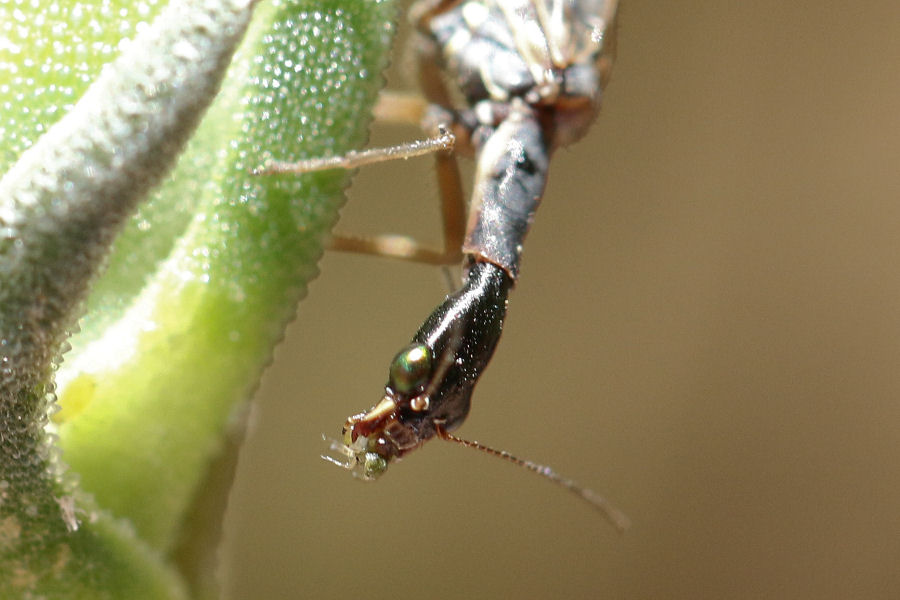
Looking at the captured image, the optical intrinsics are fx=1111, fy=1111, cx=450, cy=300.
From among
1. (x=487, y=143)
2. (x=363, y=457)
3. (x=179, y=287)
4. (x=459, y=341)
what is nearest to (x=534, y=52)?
(x=487, y=143)

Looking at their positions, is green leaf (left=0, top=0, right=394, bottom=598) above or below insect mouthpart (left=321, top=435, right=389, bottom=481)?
above

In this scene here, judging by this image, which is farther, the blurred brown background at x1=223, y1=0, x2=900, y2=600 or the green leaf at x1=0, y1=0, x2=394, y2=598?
the blurred brown background at x1=223, y1=0, x2=900, y2=600

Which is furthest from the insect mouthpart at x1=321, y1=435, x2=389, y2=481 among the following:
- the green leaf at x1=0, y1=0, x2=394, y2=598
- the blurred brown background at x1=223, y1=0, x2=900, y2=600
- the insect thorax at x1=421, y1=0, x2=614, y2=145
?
the blurred brown background at x1=223, y1=0, x2=900, y2=600

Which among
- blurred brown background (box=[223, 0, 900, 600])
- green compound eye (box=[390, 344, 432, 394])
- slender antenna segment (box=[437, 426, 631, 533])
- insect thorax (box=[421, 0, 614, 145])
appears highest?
insect thorax (box=[421, 0, 614, 145])

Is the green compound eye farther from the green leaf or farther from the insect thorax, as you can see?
the insect thorax

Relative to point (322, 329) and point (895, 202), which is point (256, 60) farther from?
point (895, 202)

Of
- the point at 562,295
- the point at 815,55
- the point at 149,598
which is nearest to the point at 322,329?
the point at 562,295

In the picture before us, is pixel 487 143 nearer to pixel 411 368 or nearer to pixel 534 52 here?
pixel 534 52
